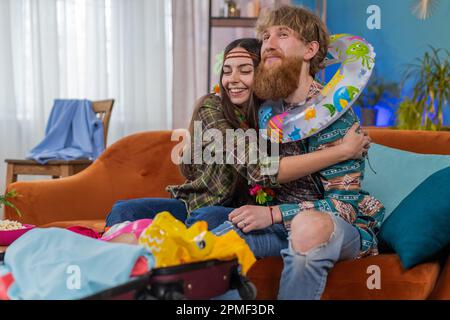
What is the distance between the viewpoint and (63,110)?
12.9 ft

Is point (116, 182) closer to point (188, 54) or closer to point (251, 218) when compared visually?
point (251, 218)

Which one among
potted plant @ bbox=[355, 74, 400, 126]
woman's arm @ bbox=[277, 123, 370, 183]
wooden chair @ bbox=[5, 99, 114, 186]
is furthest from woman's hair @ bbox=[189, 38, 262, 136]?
potted plant @ bbox=[355, 74, 400, 126]

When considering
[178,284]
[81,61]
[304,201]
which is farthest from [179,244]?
[81,61]

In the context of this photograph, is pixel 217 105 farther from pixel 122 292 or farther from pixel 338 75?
pixel 122 292

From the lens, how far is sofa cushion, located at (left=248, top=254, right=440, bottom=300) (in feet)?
5.16

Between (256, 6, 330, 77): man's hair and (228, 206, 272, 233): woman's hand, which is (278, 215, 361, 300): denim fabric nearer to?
(228, 206, 272, 233): woman's hand

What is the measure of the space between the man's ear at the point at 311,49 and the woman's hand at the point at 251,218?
0.50 meters

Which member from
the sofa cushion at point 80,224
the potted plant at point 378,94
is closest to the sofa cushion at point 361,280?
the sofa cushion at point 80,224

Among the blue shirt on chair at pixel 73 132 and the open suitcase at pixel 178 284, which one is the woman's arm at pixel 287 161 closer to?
the open suitcase at pixel 178 284

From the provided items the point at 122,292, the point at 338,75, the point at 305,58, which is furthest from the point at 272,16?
the point at 122,292

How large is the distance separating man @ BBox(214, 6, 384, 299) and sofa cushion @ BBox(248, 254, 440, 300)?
0.14 ft

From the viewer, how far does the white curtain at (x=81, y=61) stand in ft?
15.3

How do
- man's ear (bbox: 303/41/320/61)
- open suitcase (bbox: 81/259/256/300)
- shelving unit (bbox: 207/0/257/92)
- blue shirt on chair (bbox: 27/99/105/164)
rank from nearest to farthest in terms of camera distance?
1. open suitcase (bbox: 81/259/256/300)
2. man's ear (bbox: 303/41/320/61)
3. blue shirt on chair (bbox: 27/99/105/164)
4. shelving unit (bbox: 207/0/257/92)
